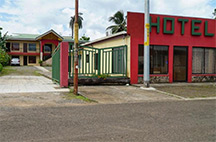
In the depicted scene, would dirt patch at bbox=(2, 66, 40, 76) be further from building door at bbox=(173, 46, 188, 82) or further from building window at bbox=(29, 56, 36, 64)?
building window at bbox=(29, 56, 36, 64)

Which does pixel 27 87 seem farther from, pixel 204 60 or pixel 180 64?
pixel 204 60

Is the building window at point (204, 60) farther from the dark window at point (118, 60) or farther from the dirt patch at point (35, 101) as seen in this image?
the dirt patch at point (35, 101)

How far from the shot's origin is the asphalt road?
424 cm

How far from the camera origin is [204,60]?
16.1 metres

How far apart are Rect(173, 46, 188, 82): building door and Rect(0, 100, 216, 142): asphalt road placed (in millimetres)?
8335

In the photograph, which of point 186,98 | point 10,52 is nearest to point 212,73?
point 186,98

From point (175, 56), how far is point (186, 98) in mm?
6368

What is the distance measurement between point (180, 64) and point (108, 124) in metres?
11.5

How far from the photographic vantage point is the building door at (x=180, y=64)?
15.3 metres

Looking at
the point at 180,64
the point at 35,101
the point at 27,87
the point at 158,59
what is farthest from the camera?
the point at 180,64

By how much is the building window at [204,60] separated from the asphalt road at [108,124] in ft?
30.5

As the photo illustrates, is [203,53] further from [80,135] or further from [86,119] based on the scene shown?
[80,135]

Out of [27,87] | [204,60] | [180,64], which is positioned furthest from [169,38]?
[27,87]

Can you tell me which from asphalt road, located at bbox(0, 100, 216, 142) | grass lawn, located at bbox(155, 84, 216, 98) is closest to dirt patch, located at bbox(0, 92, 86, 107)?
asphalt road, located at bbox(0, 100, 216, 142)
